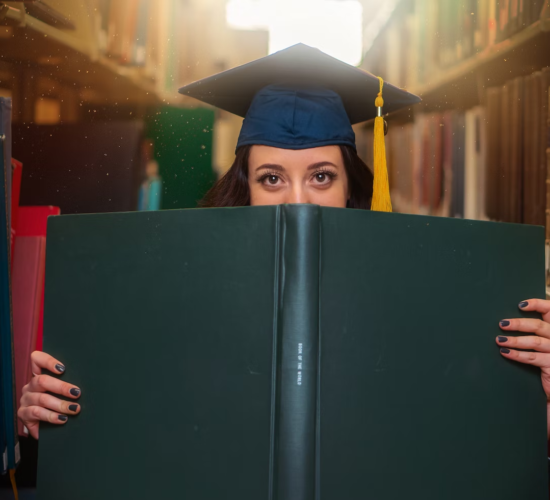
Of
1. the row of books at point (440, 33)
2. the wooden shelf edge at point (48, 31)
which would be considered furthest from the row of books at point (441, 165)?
the wooden shelf edge at point (48, 31)

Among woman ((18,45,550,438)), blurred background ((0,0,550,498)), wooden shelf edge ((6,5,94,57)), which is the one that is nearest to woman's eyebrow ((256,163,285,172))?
woman ((18,45,550,438))

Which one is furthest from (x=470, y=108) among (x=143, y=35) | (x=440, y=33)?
(x=143, y=35)

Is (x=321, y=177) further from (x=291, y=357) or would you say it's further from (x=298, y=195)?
(x=291, y=357)

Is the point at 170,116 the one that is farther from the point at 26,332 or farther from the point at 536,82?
the point at 536,82

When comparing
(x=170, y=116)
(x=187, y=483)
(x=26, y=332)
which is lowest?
(x=187, y=483)

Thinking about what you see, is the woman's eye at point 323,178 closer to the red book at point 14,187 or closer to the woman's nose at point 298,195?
the woman's nose at point 298,195

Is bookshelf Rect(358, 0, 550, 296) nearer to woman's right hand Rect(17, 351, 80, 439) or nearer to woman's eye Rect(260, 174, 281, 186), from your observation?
woman's eye Rect(260, 174, 281, 186)

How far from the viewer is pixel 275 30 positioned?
4.78ft

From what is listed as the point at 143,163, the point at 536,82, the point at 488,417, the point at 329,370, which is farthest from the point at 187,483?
the point at 536,82

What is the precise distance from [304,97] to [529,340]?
0.62 m

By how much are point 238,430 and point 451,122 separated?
1160mm

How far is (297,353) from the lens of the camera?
0.47m

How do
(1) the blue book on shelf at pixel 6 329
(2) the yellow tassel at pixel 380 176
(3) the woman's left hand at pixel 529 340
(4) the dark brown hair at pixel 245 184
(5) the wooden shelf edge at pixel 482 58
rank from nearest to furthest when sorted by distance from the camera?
1. (3) the woman's left hand at pixel 529 340
2. (1) the blue book on shelf at pixel 6 329
3. (2) the yellow tassel at pixel 380 176
4. (4) the dark brown hair at pixel 245 184
5. (5) the wooden shelf edge at pixel 482 58

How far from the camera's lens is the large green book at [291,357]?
48 cm
